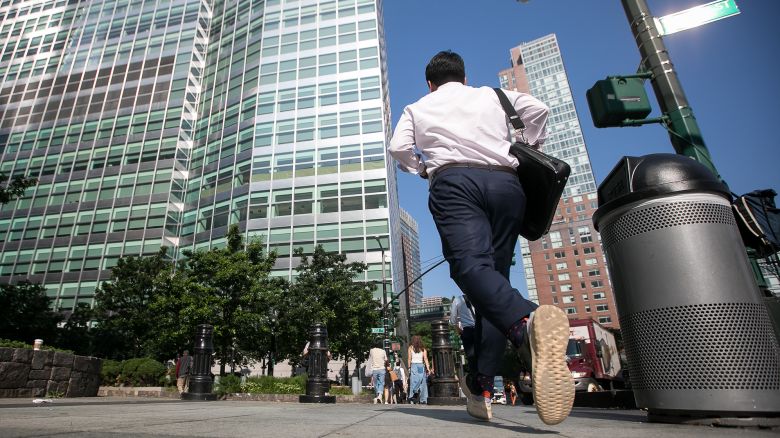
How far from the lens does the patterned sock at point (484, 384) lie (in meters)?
2.08

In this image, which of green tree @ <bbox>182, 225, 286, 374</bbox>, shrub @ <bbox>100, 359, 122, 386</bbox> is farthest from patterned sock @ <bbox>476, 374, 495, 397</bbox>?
green tree @ <bbox>182, 225, 286, 374</bbox>

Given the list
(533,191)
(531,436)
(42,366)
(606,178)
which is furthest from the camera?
(42,366)

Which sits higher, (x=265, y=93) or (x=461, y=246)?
(x=265, y=93)

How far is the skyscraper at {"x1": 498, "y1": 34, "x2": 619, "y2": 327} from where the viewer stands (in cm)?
9612

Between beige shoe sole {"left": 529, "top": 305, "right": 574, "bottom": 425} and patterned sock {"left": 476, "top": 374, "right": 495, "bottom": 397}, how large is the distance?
20.8 inches

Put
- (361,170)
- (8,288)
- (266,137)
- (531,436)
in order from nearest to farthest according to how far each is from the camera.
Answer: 1. (531,436)
2. (8,288)
3. (361,170)
4. (266,137)

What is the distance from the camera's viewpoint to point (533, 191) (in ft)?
7.27

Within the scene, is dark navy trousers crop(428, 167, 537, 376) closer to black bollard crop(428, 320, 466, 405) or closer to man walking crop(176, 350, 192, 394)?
black bollard crop(428, 320, 466, 405)

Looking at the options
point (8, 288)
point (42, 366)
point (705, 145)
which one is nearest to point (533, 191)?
point (705, 145)

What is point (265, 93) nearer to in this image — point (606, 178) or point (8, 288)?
point (8, 288)

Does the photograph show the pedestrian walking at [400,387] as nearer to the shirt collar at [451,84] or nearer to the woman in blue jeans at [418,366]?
the woman in blue jeans at [418,366]

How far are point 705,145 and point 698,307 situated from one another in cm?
246

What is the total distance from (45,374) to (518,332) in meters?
10.2

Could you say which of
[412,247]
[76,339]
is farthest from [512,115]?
[412,247]
